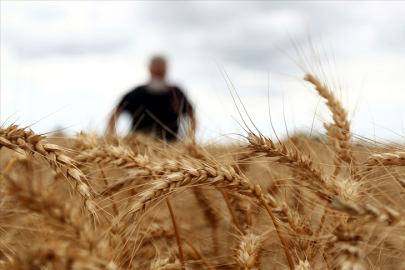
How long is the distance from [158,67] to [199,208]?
3.18 metres

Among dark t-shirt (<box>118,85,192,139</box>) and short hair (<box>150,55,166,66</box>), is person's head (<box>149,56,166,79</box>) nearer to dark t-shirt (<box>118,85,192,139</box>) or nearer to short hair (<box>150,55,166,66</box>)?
short hair (<box>150,55,166,66</box>)

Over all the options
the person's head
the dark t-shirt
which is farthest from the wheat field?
the person's head

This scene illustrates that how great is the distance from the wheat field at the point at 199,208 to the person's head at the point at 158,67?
2.80 m

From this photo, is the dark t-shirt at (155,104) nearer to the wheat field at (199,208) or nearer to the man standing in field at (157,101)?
the man standing in field at (157,101)

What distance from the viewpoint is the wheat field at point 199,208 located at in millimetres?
727

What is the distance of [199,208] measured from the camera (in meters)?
2.06

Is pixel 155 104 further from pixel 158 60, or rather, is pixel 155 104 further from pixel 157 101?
pixel 158 60

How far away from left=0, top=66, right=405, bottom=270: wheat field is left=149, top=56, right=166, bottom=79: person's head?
9.19 ft

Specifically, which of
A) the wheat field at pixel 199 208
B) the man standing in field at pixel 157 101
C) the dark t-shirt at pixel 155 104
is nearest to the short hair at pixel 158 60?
the man standing in field at pixel 157 101

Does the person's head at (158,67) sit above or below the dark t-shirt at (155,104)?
above

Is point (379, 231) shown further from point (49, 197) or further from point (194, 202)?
point (194, 202)

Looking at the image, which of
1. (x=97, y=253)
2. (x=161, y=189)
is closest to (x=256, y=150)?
(x=161, y=189)

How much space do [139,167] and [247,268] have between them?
2.12ft

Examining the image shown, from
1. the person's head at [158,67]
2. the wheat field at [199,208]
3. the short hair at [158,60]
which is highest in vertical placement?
the short hair at [158,60]
